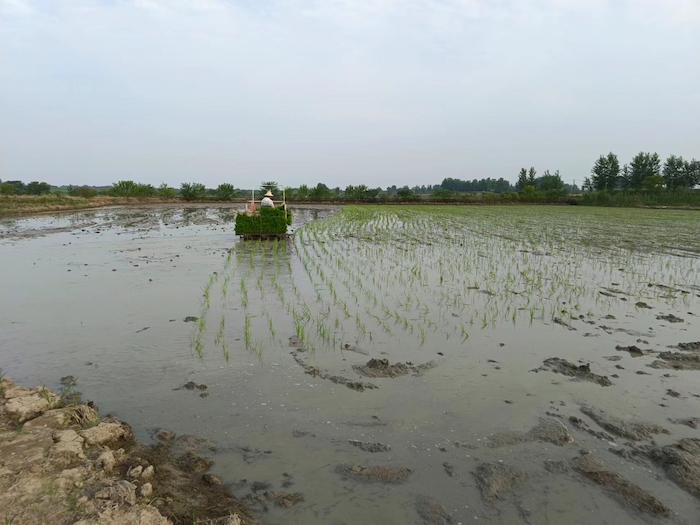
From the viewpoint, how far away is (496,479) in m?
2.67

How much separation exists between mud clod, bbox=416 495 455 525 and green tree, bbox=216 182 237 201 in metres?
47.6

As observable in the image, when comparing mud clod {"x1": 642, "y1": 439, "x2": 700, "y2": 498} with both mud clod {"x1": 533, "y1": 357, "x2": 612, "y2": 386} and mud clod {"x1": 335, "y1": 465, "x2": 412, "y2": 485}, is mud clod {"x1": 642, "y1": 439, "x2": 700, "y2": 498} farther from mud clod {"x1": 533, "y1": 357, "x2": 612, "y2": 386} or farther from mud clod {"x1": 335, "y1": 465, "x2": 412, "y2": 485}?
mud clod {"x1": 335, "y1": 465, "x2": 412, "y2": 485}

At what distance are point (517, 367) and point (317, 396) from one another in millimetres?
2053

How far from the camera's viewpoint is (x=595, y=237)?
14969 millimetres

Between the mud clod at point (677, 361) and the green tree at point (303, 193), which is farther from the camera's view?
the green tree at point (303, 193)

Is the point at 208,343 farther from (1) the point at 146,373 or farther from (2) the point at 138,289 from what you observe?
(2) the point at 138,289

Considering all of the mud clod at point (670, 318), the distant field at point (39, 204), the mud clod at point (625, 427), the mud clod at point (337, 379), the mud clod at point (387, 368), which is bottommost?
the mud clod at point (625, 427)

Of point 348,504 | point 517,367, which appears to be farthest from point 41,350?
point 517,367

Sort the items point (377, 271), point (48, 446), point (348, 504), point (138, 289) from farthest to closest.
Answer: point (377, 271)
point (138, 289)
point (48, 446)
point (348, 504)

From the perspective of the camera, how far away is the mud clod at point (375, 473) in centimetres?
267

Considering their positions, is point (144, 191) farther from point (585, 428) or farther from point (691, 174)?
point (691, 174)

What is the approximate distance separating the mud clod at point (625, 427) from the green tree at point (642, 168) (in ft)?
176

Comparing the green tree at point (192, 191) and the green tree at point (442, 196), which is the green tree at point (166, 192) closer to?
the green tree at point (192, 191)

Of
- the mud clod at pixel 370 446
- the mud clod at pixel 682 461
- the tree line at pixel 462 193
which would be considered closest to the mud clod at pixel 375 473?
the mud clod at pixel 370 446
